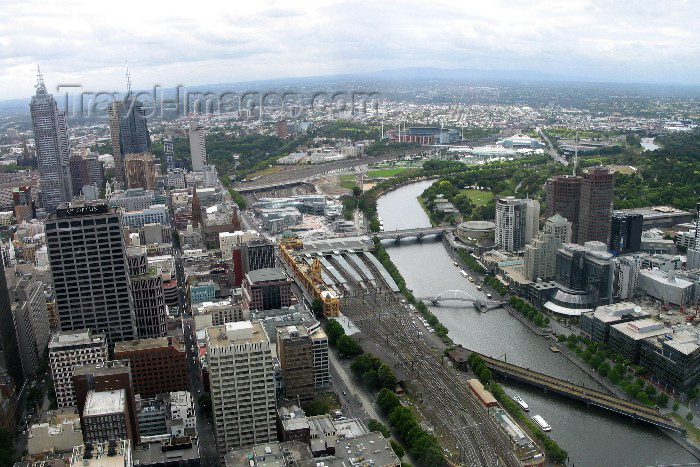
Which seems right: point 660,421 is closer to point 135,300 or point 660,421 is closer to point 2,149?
point 135,300

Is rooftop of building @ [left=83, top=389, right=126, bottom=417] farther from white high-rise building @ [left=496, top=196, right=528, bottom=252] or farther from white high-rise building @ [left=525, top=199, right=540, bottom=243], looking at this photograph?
white high-rise building @ [left=525, top=199, right=540, bottom=243]

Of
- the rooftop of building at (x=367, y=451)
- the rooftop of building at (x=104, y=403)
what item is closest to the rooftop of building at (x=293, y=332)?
the rooftop of building at (x=367, y=451)

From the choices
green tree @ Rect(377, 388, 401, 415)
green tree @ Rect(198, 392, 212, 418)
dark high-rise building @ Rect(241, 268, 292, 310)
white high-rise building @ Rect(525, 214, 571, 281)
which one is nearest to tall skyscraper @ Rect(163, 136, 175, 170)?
dark high-rise building @ Rect(241, 268, 292, 310)

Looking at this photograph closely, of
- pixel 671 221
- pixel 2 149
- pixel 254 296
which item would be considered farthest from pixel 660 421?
pixel 2 149

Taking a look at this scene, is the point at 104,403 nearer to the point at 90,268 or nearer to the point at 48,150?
the point at 90,268

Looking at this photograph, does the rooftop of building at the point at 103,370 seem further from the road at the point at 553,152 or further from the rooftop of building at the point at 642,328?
the road at the point at 553,152

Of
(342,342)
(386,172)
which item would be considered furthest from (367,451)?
(386,172)
